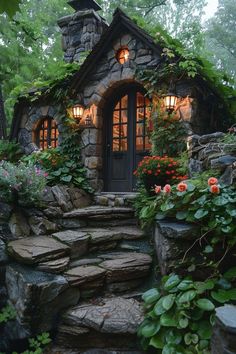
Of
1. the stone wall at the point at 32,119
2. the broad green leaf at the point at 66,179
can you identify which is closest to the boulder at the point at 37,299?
the broad green leaf at the point at 66,179

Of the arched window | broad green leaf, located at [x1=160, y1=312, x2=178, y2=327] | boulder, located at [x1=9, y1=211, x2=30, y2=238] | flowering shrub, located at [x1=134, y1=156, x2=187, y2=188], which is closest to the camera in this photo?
broad green leaf, located at [x1=160, y1=312, x2=178, y2=327]

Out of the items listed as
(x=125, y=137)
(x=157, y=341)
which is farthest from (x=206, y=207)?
(x=125, y=137)

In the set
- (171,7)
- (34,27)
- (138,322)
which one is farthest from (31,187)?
(171,7)

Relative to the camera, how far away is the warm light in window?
6.64 m

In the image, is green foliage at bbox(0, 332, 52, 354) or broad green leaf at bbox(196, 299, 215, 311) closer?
broad green leaf at bbox(196, 299, 215, 311)

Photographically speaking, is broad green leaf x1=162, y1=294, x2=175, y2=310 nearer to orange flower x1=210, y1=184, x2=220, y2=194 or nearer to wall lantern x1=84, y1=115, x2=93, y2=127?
orange flower x1=210, y1=184, x2=220, y2=194

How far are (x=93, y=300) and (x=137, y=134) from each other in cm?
408

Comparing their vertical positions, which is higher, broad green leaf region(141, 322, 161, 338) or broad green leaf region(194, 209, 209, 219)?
broad green leaf region(194, 209, 209, 219)

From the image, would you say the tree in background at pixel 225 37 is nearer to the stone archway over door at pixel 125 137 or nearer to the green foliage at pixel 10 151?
the stone archway over door at pixel 125 137

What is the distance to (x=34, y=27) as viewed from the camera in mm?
8219

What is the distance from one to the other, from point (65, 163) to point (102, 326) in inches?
163

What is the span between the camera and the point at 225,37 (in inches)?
805

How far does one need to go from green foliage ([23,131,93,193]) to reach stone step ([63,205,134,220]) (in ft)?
3.60

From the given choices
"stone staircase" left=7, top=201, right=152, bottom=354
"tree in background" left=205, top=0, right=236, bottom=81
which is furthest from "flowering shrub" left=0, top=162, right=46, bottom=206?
"tree in background" left=205, top=0, right=236, bottom=81
